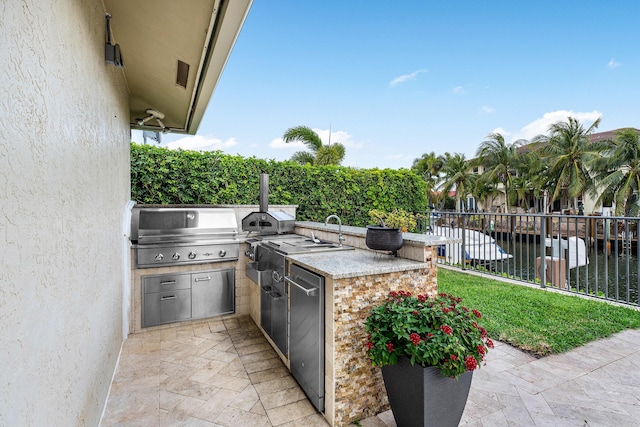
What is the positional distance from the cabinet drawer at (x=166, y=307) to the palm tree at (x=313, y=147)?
6.85m

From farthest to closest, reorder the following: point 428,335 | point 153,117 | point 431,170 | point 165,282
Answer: point 431,170 → point 153,117 → point 165,282 → point 428,335

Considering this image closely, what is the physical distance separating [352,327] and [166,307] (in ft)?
9.49

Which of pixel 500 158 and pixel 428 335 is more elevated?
pixel 500 158

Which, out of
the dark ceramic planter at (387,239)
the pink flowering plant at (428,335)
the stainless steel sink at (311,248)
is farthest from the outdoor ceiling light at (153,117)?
the pink flowering plant at (428,335)

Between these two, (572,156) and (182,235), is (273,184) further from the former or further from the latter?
(572,156)

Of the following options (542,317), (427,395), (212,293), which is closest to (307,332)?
(427,395)

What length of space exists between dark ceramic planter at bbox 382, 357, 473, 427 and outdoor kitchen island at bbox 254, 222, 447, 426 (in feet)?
1.03

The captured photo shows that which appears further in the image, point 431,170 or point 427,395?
point 431,170

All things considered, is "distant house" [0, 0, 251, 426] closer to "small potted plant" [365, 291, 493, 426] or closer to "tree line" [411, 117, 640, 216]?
"small potted plant" [365, 291, 493, 426]

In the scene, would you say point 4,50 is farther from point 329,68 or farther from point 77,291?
point 329,68

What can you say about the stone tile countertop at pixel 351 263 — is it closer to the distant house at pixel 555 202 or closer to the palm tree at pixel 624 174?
the palm tree at pixel 624 174

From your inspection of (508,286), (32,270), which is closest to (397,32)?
(508,286)

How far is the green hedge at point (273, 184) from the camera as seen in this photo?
4.77m

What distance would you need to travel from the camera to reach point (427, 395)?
1.79 m
